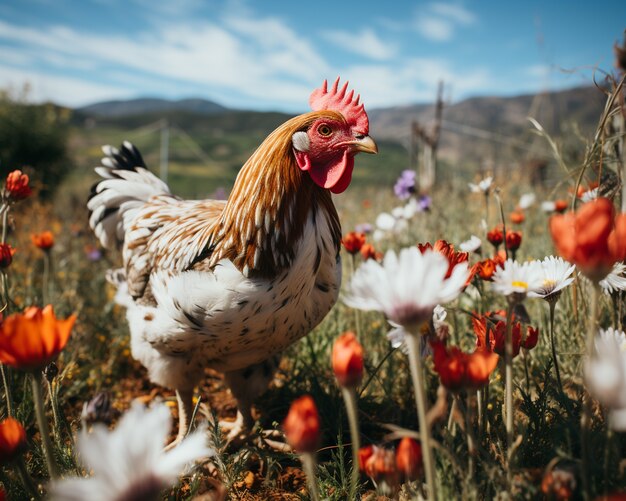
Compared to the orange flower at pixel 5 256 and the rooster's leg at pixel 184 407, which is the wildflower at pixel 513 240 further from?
the orange flower at pixel 5 256

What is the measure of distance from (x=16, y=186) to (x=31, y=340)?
4.46 feet

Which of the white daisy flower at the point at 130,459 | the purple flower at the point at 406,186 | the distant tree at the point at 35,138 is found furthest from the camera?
the distant tree at the point at 35,138

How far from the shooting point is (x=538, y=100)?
6.34 meters

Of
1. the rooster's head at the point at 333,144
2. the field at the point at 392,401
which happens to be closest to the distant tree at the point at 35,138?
the field at the point at 392,401

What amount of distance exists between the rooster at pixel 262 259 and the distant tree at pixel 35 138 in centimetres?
1039

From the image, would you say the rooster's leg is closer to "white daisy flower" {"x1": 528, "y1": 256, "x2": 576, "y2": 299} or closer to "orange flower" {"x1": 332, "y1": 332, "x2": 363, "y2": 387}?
"orange flower" {"x1": 332, "y1": 332, "x2": 363, "y2": 387}

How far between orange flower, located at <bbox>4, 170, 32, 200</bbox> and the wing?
0.65 m

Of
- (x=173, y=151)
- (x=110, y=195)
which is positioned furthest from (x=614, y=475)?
(x=173, y=151)

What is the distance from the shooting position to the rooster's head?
1.82 metres

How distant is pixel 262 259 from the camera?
5.85ft

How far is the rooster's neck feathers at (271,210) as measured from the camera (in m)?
1.79

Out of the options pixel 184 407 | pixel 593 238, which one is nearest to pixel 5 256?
pixel 184 407

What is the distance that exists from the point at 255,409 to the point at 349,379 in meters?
1.97

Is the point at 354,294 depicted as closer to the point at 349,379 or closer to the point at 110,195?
the point at 349,379
